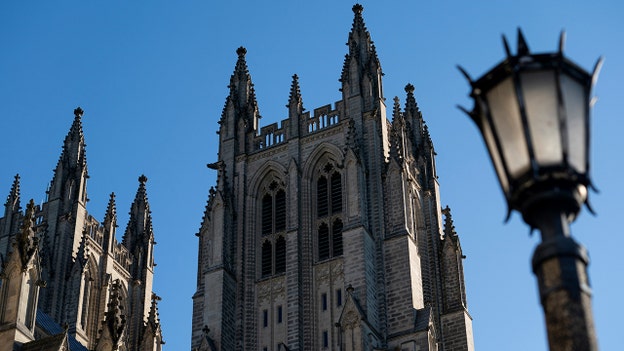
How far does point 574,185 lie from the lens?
721 cm

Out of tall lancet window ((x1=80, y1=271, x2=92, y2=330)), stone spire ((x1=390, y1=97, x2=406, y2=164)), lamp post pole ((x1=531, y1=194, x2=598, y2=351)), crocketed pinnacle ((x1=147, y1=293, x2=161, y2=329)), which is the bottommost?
lamp post pole ((x1=531, y1=194, x2=598, y2=351))

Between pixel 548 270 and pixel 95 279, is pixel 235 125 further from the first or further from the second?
pixel 548 270

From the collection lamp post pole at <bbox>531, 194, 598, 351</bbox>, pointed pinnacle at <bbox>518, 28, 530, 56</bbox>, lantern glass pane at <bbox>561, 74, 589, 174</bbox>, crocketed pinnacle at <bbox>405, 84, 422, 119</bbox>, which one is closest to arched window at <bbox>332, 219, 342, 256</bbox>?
crocketed pinnacle at <bbox>405, 84, 422, 119</bbox>

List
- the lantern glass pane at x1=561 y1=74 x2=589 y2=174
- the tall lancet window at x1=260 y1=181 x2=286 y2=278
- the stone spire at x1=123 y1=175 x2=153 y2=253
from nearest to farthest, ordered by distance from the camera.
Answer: the lantern glass pane at x1=561 y1=74 x2=589 y2=174 < the tall lancet window at x1=260 y1=181 x2=286 y2=278 < the stone spire at x1=123 y1=175 x2=153 y2=253

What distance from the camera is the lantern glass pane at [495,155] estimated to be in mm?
7203

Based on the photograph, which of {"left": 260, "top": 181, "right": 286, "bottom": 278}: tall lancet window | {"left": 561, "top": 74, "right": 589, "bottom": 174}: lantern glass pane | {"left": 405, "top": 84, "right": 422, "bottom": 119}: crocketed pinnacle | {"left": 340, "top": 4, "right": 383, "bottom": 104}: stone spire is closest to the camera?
{"left": 561, "top": 74, "right": 589, "bottom": 174}: lantern glass pane

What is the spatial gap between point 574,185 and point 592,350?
1.08 metres

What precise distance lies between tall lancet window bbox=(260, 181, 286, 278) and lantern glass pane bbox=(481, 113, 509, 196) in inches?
1549

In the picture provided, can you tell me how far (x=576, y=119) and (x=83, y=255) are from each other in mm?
48993

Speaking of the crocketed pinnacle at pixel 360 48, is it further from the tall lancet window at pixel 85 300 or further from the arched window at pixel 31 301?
the arched window at pixel 31 301

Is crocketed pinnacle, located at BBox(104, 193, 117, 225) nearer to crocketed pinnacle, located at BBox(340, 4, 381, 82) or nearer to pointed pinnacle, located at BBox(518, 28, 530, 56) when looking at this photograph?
crocketed pinnacle, located at BBox(340, 4, 381, 82)

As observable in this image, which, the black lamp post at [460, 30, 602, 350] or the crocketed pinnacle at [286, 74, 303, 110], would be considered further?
the crocketed pinnacle at [286, 74, 303, 110]

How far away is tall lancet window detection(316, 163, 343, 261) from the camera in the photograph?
4594 cm

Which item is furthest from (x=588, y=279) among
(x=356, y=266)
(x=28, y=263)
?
(x=356, y=266)
